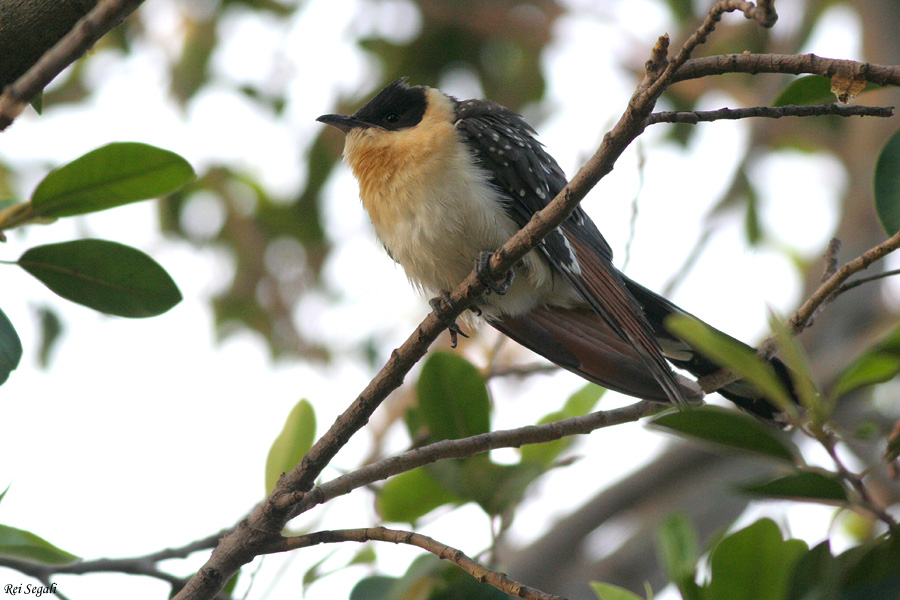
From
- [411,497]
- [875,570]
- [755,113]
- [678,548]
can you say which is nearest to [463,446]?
[411,497]

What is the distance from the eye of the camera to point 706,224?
609 cm

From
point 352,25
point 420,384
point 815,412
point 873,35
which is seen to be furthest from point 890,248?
→ point 352,25

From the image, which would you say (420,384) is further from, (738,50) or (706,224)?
(738,50)

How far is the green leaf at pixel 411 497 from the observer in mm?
3090

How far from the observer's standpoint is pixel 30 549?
2.60 meters

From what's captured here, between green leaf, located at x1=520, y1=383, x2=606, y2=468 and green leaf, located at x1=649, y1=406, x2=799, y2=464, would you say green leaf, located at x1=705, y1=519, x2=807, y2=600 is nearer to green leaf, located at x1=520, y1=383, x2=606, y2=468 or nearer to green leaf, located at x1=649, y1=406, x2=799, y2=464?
green leaf, located at x1=649, y1=406, x2=799, y2=464

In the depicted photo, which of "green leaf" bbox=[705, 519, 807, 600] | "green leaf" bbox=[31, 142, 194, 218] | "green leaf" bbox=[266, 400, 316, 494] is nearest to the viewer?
"green leaf" bbox=[705, 519, 807, 600]

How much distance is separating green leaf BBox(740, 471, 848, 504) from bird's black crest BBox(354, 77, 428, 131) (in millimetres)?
2709

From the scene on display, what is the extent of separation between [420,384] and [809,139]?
624 centimetres

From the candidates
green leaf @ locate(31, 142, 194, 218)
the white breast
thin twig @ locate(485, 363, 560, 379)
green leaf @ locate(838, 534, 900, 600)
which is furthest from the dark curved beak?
green leaf @ locate(838, 534, 900, 600)

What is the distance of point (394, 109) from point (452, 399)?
1885 millimetres

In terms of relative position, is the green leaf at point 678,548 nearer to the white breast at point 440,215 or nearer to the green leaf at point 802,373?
the green leaf at point 802,373

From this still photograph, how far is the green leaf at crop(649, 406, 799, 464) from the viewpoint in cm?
194

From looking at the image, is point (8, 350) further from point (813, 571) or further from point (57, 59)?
point (813, 571)
